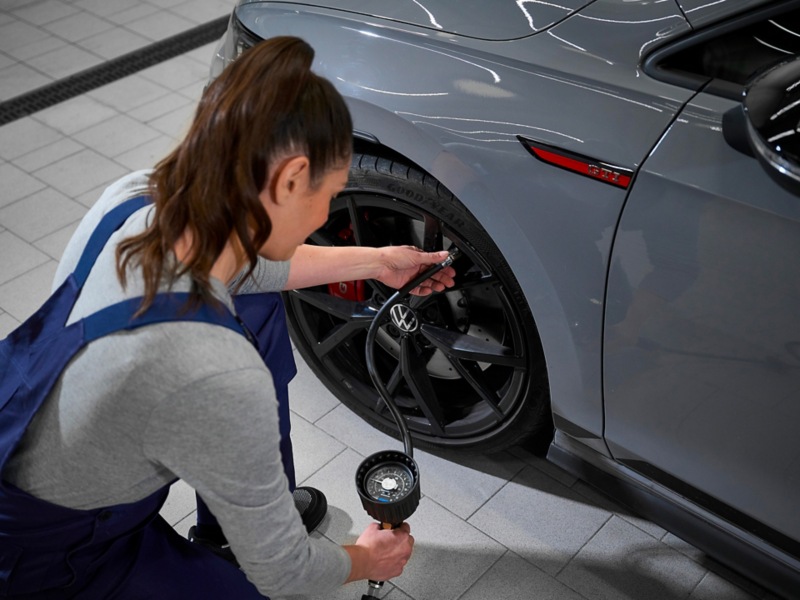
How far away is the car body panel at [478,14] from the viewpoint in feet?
4.70

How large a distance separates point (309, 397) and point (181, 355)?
1.30 metres

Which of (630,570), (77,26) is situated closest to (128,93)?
(77,26)

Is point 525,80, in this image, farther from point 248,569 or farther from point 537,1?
point 248,569

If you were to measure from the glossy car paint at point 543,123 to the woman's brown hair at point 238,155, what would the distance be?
1.60 feet

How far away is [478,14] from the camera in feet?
4.91

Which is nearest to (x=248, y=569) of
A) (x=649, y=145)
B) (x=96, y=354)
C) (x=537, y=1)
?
(x=96, y=354)

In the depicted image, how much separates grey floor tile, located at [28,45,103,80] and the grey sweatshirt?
333 cm

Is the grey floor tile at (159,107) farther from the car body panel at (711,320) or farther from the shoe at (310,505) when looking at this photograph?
the car body panel at (711,320)

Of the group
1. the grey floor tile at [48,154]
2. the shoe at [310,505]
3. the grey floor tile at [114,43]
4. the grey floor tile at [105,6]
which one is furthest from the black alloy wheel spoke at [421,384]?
the grey floor tile at [105,6]

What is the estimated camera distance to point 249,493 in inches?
39.3

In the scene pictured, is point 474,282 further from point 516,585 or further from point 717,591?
point 717,591

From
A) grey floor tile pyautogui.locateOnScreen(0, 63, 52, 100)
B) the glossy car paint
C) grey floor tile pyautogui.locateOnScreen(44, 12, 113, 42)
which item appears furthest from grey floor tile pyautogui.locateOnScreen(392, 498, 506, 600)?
grey floor tile pyautogui.locateOnScreen(44, 12, 113, 42)

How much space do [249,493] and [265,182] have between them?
15.5 inches

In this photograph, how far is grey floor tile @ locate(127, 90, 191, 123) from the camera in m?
3.57
